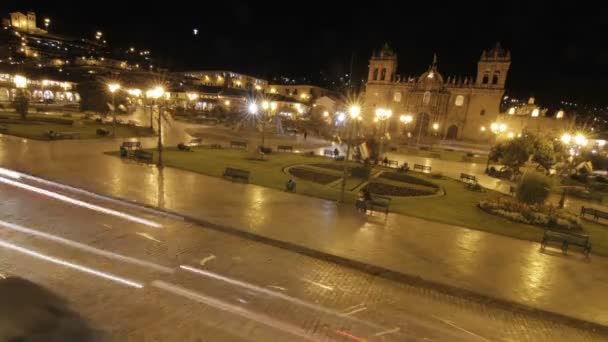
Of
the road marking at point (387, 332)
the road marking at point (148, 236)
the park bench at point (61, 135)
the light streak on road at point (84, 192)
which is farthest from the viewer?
the park bench at point (61, 135)

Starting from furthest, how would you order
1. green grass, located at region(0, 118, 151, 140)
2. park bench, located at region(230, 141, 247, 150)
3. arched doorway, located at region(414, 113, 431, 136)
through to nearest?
1. arched doorway, located at region(414, 113, 431, 136)
2. park bench, located at region(230, 141, 247, 150)
3. green grass, located at region(0, 118, 151, 140)

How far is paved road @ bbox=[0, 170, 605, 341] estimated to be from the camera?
18.3ft

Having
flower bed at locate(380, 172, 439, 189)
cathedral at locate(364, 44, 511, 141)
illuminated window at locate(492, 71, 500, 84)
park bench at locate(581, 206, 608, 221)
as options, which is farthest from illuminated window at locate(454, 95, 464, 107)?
park bench at locate(581, 206, 608, 221)

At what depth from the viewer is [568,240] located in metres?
10.2

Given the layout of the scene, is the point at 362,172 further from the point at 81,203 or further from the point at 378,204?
the point at 81,203

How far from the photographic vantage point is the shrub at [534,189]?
1403 centimetres

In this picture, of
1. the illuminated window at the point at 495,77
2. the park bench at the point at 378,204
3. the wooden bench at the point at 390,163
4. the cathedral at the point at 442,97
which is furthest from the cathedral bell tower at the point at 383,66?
the park bench at the point at 378,204

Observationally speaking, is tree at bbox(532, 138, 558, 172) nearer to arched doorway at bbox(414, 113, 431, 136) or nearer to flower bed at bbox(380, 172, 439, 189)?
flower bed at bbox(380, 172, 439, 189)

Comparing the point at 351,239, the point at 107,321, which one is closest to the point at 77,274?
the point at 107,321

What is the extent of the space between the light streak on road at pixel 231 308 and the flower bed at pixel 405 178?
15.5 metres

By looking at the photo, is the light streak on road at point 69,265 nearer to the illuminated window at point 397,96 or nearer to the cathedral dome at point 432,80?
the cathedral dome at point 432,80

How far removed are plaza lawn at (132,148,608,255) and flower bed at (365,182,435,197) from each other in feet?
2.55

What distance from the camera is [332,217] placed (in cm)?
1166

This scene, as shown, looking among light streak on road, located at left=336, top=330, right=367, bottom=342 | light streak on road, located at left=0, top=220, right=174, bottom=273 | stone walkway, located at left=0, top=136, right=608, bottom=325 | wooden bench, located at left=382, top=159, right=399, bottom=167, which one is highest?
wooden bench, located at left=382, top=159, right=399, bottom=167
